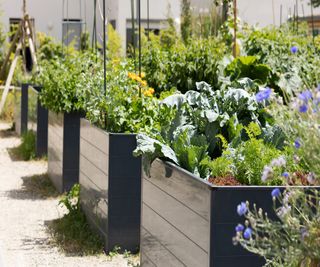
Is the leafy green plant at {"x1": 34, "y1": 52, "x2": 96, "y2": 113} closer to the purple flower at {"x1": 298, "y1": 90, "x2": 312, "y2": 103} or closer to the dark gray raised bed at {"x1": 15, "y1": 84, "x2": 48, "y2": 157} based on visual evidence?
the dark gray raised bed at {"x1": 15, "y1": 84, "x2": 48, "y2": 157}

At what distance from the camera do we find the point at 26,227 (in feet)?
27.4

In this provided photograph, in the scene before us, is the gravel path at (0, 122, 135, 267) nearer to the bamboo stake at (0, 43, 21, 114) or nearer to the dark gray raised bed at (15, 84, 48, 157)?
the dark gray raised bed at (15, 84, 48, 157)

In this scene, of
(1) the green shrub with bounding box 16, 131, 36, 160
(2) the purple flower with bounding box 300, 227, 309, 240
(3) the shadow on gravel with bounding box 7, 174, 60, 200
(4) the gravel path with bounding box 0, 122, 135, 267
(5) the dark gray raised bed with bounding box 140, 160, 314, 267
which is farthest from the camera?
(1) the green shrub with bounding box 16, 131, 36, 160

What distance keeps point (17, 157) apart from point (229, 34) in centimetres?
402

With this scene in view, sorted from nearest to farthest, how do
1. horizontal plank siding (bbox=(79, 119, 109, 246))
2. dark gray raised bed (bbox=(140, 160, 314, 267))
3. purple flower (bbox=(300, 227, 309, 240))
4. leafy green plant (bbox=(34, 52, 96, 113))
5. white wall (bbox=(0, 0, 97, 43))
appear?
purple flower (bbox=(300, 227, 309, 240))
dark gray raised bed (bbox=(140, 160, 314, 267))
horizontal plank siding (bbox=(79, 119, 109, 246))
leafy green plant (bbox=(34, 52, 96, 113))
white wall (bbox=(0, 0, 97, 43))

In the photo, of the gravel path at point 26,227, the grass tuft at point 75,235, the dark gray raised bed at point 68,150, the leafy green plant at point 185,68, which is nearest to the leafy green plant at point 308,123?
the gravel path at point 26,227

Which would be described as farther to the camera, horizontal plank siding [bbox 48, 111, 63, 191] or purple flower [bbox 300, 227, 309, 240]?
horizontal plank siding [bbox 48, 111, 63, 191]

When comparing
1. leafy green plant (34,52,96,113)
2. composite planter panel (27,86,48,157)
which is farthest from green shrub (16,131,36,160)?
leafy green plant (34,52,96,113)

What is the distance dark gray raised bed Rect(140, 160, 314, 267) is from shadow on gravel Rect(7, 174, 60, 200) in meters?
4.69

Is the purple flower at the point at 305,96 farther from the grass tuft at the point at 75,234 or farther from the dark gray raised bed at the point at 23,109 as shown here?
the dark gray raised bed at the point at 23,109

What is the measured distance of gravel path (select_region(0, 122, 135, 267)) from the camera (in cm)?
690

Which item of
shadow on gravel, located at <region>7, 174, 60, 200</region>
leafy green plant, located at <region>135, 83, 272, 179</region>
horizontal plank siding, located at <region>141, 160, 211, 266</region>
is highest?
leafy green plant, located at <region>135, 83, 272, 179</region>

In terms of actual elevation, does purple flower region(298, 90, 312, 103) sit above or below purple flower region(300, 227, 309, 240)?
above

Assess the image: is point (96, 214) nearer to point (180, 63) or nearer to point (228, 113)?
point (228, 113)
